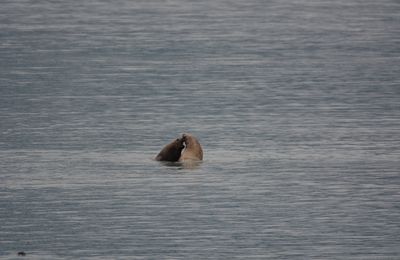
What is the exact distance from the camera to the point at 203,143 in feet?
129

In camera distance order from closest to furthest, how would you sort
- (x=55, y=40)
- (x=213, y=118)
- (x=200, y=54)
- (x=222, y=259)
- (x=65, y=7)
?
1. (x=222, y=259)
2. (x=213, y=118)
3. (x=200, y=54)
4. (x=55, y=40)
5. (x=65, y=7)

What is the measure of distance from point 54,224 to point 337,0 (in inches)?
3124

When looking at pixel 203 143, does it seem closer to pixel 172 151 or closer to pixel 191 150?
pixel 172 151

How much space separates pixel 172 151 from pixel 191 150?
41 centimetres

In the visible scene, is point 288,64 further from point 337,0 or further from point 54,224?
point 337,0

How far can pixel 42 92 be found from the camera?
52.6 metres

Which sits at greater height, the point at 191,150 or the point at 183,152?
the point at 191,150

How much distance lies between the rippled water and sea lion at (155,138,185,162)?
0.44 metres

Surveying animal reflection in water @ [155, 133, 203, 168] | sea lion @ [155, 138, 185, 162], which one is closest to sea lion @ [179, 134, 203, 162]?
animal reflection in water @ [155, 133, 203, 168]

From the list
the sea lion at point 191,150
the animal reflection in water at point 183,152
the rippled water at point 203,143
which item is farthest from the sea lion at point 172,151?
the rippled water at point 203,143

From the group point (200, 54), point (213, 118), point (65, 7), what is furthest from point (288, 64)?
point (65, 7)

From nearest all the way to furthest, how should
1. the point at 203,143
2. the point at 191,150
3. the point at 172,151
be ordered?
the point at 191,150
the point at 172,151
the point at 203,143

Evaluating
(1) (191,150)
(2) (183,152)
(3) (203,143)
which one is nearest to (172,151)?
(2) (183,152)

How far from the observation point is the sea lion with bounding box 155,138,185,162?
117ft
